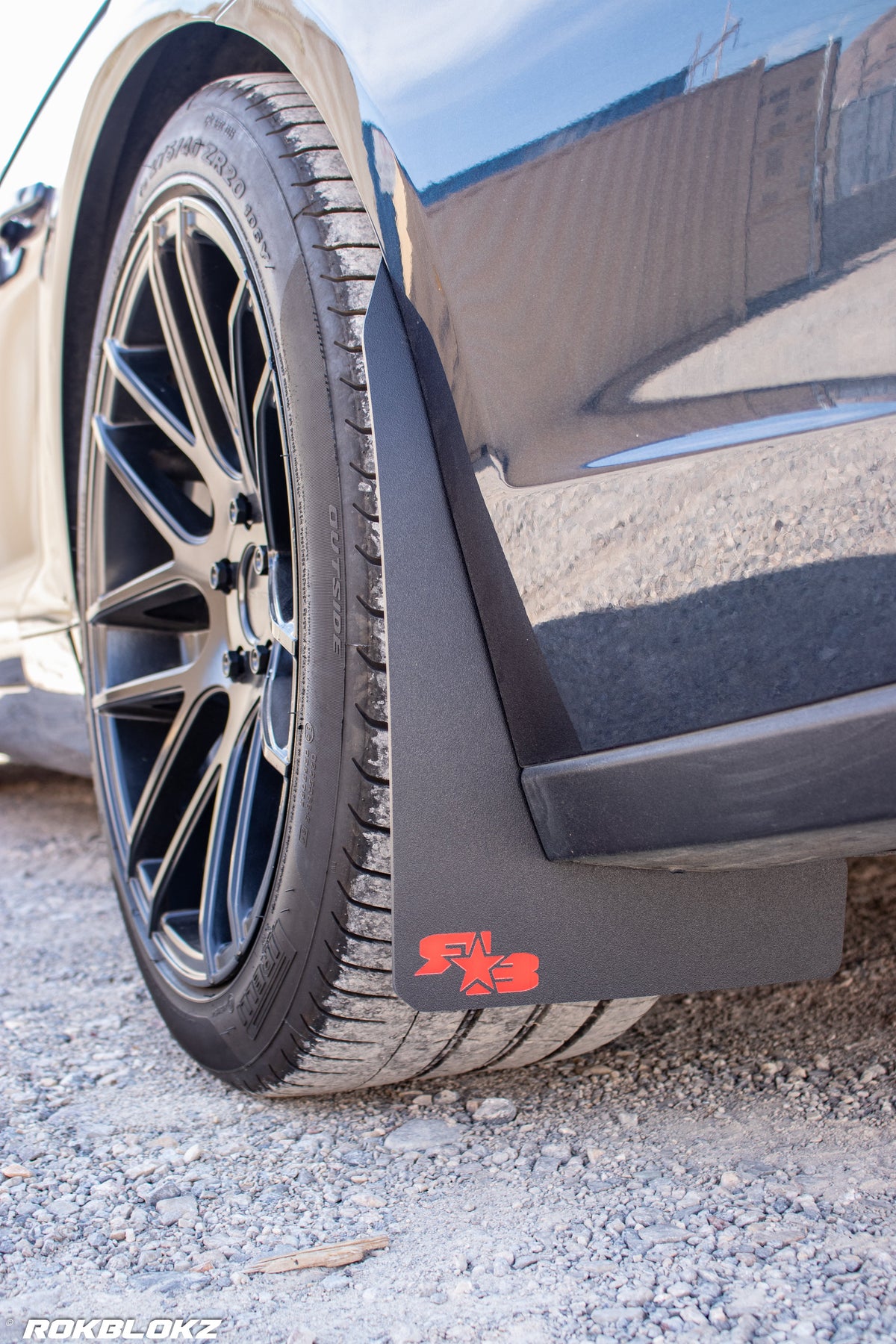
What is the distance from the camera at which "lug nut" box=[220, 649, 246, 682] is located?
1.46m

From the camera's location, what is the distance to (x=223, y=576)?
1.48 m

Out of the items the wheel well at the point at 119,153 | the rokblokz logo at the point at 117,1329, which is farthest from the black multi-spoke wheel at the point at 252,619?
the rokblokz logo at the point at 117,1329

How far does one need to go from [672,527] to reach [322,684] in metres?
0.40

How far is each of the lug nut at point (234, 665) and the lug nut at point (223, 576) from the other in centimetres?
9

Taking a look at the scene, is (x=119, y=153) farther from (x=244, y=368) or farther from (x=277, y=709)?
(x=277, y=709)

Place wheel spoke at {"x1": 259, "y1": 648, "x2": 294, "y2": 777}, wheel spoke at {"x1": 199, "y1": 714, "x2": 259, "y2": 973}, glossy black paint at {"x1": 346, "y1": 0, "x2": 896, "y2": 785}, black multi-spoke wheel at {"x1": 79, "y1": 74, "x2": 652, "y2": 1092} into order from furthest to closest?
wheel spoke at {"x1": 199, "y1": 714, "x2": 259, "y2": 973} < wheel spoke at {"x1": 259, "y1": 648, "x2": 294, "y2": 777} < black multi-spoke wheel at {"x1": 79, "y1": 74, "x2": 652, "y2": 1092} < glossy black paint at {"x1": 346, "y1": 0, "x2": 896, "y2": 785}

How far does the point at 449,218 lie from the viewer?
934 mm

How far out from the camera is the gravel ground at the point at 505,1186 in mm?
875

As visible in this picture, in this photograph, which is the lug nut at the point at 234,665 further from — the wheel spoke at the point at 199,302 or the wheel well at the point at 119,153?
the wheel well at the point at 119,153

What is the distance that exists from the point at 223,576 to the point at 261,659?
18cm

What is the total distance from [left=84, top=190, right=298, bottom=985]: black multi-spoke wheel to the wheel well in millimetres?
193

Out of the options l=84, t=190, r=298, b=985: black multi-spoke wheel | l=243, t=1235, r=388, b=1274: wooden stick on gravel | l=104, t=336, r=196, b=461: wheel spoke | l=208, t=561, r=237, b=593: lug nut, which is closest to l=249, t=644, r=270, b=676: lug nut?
l=84, t=190, r=298, b=985: black multi-spoke wheel

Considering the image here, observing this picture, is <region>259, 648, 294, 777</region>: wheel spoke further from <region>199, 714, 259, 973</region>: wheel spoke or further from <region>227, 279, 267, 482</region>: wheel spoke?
<region>227, 279, 267, 482</region>: wheel spoke

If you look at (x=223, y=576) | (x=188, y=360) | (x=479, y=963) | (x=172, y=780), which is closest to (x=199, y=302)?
(x=188, y=360)
